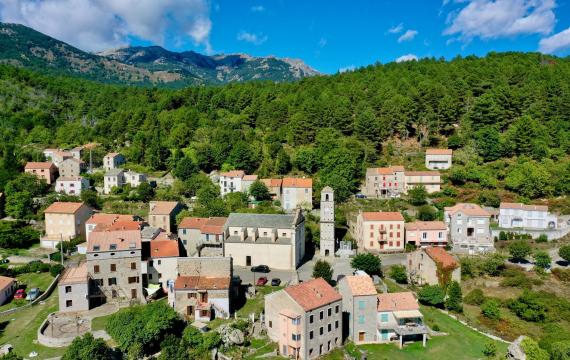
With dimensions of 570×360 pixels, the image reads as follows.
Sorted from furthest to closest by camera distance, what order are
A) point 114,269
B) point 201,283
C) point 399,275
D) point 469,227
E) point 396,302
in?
point 469,227
point 399,275
point 114,269
point 201,283
point 396,302

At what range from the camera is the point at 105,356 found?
33562 mm

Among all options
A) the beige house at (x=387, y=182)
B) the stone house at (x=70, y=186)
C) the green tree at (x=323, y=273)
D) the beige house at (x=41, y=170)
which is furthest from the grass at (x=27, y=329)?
the beige house at (x=387, y=182)

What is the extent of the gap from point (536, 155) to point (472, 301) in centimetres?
4037

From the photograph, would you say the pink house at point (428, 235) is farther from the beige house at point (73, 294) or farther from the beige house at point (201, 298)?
the beige house at point (73, 294)

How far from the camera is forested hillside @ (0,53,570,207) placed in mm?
76375

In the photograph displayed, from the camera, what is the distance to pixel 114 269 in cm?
4478

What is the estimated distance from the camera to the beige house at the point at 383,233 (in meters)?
59.6

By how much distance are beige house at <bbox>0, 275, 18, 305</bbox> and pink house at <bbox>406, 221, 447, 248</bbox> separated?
4536 cm

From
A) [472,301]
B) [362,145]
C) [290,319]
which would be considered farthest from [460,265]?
[362,145]

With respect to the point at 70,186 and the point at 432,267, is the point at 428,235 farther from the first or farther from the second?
the point at 70,186

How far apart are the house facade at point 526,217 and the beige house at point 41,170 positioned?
245ft

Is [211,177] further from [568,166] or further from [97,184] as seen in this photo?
[568,166]

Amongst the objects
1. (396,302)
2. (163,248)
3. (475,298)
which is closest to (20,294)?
(163,248)

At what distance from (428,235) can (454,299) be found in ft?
51.0
